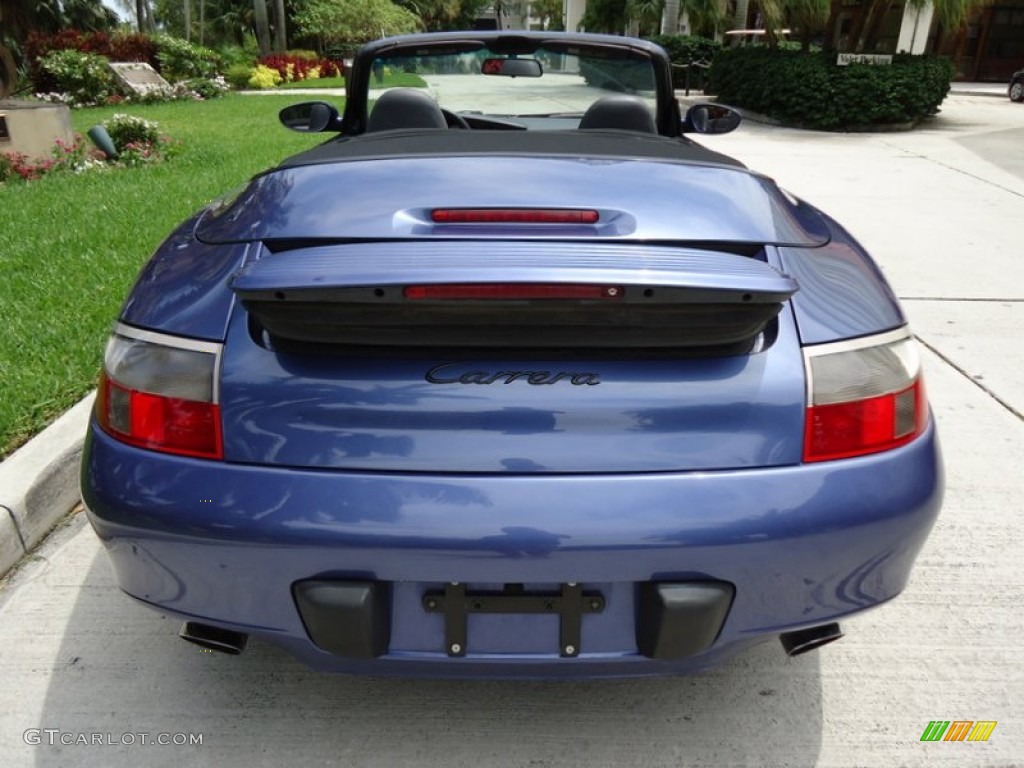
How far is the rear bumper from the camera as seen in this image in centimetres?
144

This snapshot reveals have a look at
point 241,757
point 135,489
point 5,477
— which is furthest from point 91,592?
point 135,489

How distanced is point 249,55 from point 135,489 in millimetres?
33445

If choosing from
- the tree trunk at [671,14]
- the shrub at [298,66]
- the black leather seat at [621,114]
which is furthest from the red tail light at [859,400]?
the shrub at [298,66]

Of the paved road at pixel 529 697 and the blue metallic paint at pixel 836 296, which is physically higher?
the blue metallic paint at pixel 836 296

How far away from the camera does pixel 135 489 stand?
5.08 ft

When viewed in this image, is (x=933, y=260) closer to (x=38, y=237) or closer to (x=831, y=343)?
(x=831, y=343)

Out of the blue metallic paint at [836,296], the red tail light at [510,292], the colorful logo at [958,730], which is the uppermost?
the red tail light at [510,292]

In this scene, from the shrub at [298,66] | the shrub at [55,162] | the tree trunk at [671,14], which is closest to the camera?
the shrub at [55,162]

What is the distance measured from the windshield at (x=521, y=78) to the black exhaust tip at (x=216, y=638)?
243 centimetres

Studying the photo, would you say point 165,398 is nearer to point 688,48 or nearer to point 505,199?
point 505,199

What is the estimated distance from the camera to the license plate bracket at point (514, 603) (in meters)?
1.52

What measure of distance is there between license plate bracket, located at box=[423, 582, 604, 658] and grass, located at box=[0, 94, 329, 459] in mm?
2132

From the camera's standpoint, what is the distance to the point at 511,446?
4.86 feet

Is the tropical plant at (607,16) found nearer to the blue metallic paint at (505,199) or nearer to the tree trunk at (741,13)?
the tree trunk at (741,13)
